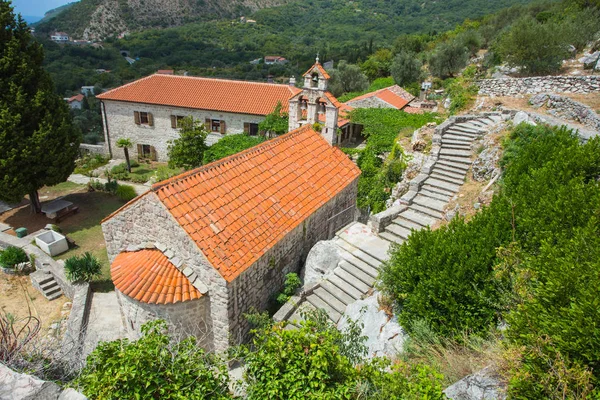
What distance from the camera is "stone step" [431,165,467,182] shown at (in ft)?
48.1

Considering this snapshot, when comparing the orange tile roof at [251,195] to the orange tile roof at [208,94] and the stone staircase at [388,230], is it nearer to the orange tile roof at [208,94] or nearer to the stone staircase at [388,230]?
the stone staircase at [388,230]

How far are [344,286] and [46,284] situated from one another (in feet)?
Result: 40.3

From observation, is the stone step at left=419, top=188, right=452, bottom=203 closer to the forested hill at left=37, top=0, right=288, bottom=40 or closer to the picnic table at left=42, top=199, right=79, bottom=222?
the picnic table at left=42, top=199, right=79, bottom=222

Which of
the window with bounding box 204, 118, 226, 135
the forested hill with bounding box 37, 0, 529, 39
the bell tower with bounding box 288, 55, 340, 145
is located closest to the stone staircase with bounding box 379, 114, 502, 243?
the bell tower with bounding box 288, 55, 340, 145

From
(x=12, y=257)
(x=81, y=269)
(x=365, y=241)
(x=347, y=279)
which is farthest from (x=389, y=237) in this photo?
(x=12, y=257)

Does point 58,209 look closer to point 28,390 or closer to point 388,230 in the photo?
point 388,230

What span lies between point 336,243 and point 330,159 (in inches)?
164

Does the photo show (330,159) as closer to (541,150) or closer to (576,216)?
(541,150)

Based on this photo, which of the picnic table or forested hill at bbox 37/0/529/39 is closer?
the picnic table

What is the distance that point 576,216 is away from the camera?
712 cm

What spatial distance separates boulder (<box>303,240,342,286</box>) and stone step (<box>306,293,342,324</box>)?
0.61m

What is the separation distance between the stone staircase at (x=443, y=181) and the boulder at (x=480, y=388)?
655 cm

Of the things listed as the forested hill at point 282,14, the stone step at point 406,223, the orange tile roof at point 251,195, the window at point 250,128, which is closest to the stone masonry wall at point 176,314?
the orange tile roof at point 251,195

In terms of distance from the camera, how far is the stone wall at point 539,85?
17.8 metres
